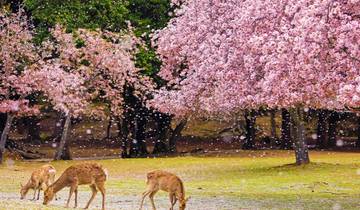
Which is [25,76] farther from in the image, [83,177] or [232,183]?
[83,177]

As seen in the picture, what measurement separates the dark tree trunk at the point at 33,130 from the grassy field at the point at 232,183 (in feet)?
69.8

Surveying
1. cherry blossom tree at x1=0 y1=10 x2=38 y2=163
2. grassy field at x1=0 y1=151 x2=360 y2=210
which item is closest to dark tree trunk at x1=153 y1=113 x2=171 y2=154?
grassy field at x1=0 y1=151 x2=360 y2=210

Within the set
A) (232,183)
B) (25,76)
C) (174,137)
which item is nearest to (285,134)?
(174,137)

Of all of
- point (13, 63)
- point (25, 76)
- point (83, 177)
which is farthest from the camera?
point (13, 63)

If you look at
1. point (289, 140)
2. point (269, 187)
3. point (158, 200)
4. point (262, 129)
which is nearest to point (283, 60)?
point (158, 200)

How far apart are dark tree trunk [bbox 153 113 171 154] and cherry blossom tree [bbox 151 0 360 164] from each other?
46.4 ft

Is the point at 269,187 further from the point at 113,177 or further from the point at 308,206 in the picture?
the point at 113,177

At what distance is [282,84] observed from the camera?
2495 cm

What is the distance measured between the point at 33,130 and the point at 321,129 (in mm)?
27823

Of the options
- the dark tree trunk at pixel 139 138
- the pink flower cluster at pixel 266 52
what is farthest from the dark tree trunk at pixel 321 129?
the pink flower cluster at pixel 266 52

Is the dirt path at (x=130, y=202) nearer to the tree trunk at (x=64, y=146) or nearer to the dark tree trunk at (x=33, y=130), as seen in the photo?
Answer: the tree trunk at (x=64, y=146)

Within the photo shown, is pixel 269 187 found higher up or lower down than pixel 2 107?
lower down

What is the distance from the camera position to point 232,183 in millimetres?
35875

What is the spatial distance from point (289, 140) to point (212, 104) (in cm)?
2565
